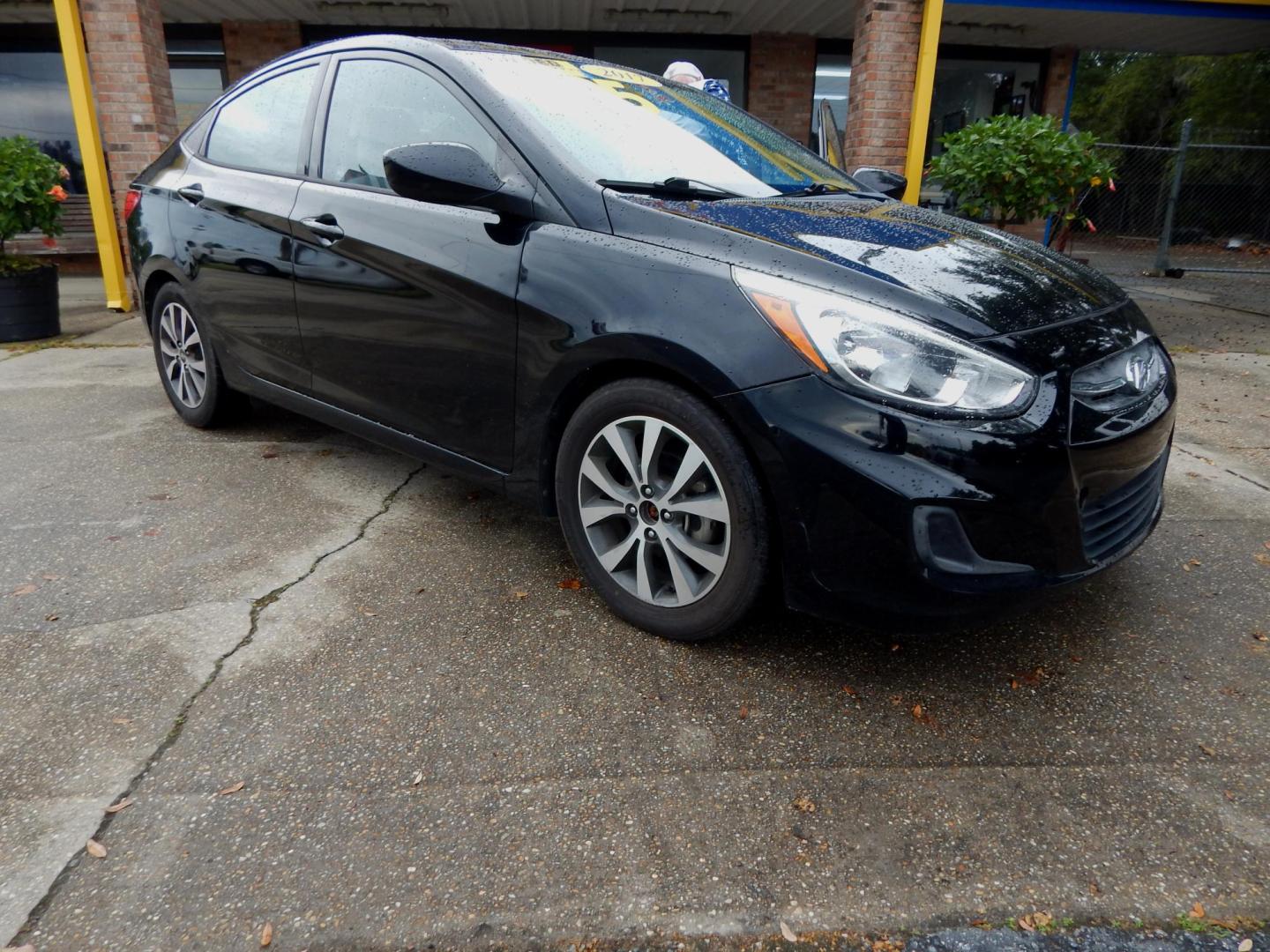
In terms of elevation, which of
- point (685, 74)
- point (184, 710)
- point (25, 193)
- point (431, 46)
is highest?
point (685, 74)

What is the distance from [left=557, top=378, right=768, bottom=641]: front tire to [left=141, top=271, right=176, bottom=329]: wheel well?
8.96 ft

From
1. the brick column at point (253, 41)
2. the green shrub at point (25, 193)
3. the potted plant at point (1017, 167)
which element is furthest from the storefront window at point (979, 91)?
the green shrub at point (25, 193)

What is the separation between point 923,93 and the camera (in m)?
7.85

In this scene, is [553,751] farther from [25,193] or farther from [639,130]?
[25,193]

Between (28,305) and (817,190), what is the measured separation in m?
6.65

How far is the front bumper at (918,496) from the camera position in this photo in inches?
79.3

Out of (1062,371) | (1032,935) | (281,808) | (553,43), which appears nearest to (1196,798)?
(1032,935)

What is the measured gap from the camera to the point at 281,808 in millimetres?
1931

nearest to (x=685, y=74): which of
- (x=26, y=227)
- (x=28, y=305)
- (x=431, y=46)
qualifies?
(x=431, y=46)

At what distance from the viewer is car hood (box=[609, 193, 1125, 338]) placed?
2207 millimetres

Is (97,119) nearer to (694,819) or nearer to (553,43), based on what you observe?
(553,43)

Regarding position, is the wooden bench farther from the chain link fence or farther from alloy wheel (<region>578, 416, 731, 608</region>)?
the chain link fence

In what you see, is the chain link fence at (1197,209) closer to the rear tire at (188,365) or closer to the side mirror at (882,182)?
the side mirror at (882,182)

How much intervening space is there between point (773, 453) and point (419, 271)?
139 centimetres
